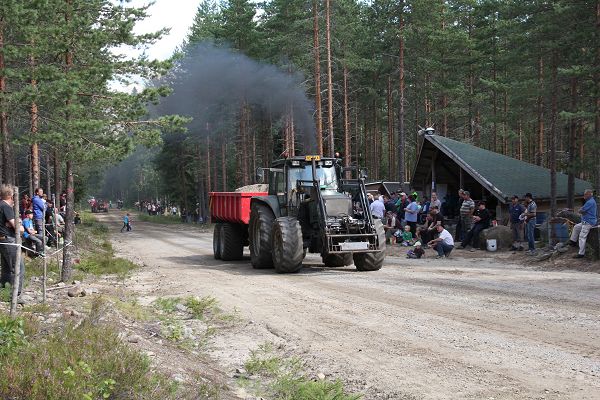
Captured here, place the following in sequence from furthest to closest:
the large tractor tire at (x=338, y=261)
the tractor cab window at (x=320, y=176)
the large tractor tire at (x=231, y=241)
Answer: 1. the large tractor tire at (x=231, y=241)
2. the large tractor tire at (x=338, y=261)
3. the tractor cab window at (x=320, y=176)

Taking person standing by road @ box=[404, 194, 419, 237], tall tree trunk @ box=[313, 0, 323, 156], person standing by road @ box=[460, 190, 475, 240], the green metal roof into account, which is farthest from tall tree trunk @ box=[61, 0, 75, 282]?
tall tree trunk @ box=[313, 0, 323, 156]

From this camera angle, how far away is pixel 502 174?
2511 cm

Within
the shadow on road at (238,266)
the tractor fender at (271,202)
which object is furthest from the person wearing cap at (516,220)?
the tractor fender at (271,202)

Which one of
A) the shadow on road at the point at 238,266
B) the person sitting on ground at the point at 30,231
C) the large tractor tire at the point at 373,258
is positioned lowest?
the shadow on road at the point at 238,266

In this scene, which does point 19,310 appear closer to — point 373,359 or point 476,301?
point 373,359

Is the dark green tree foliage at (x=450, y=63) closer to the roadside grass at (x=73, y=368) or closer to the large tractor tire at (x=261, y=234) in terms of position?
the large tractor tire at (x=261, y=234)

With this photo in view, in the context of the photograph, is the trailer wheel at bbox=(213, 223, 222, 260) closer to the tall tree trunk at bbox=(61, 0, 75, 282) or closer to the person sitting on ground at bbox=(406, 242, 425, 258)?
the tall tree trunk at bbox=(61, 0, 75, 282)

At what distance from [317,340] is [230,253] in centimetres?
1069

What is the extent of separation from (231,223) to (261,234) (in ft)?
11.4

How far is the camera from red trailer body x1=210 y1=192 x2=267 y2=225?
649 inches

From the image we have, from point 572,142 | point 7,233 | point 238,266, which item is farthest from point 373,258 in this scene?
point 572,142

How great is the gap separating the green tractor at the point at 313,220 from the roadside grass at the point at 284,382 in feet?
20.9

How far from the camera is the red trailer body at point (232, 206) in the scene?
16484 millimetres

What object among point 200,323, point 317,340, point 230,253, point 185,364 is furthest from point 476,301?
point 230,253
